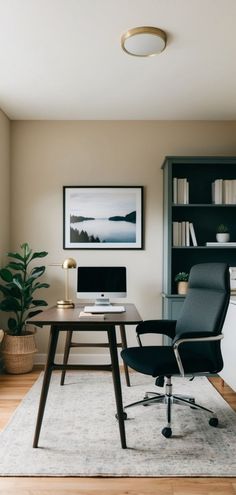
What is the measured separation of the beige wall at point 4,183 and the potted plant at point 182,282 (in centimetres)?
178

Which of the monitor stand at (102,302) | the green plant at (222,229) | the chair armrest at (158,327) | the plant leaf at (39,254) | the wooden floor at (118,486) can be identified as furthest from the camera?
the green plant at (222,229)

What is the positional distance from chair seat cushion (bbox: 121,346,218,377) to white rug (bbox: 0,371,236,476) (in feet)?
1.38

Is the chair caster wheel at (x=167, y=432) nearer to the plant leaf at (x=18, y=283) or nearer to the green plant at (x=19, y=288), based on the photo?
the green plant at (x=19, y=288)

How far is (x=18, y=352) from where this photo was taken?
13.4ft

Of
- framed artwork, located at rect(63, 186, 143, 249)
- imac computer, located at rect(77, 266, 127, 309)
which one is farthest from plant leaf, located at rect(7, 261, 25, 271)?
imac computer, located at rect(77, 266, 127, 309)

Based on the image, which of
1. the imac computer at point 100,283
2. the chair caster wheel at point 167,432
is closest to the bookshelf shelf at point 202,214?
the imac computer at point 100,283

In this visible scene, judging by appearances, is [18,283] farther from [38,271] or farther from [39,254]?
[39,254]

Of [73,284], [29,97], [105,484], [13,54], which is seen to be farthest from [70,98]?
[105,484]

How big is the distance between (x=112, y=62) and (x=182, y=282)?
210 centimetres

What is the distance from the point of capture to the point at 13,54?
3.12 meters

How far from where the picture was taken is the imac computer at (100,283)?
12.1 ft

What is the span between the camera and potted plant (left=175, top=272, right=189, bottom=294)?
4.18m

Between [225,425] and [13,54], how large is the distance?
2.99 m

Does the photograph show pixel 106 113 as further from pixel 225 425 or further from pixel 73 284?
pixel 225 425
